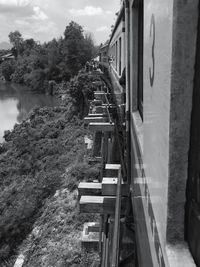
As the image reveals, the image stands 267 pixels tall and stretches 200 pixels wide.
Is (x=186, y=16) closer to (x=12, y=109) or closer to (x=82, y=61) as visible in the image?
(x=82, y=61)

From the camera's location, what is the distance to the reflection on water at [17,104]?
38.9 metres

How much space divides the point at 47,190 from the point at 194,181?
1199cm

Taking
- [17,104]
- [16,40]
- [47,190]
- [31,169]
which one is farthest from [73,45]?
[16,40]

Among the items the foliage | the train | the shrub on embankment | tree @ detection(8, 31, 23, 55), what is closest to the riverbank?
the shrub on embankment

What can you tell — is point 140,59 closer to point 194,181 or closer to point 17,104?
point 194,181

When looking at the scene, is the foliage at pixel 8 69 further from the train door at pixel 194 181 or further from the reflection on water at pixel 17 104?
the train door at pixel 194 181

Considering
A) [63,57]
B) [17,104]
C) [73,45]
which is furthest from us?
[17,104]

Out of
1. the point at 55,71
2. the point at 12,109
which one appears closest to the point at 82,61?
the point at 55,71

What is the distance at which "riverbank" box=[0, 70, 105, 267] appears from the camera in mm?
8602

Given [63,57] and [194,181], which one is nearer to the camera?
[194,181]

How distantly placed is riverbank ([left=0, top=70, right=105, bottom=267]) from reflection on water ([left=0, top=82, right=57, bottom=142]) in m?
14.1

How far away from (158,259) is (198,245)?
0.39 metres

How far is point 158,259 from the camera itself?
1.47 metres

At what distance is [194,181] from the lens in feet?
3.81
